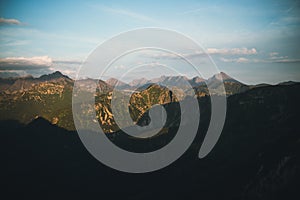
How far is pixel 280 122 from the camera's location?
197250 millimetres

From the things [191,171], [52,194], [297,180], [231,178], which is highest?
Answer: [297,180]

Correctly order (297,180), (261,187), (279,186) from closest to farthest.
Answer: (297,180)
(279,186)
(261,187)

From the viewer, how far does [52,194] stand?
637 ft

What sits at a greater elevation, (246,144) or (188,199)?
(246,144)

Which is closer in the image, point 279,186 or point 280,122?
point 279,186

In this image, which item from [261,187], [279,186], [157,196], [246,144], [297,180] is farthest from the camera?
[246,144]

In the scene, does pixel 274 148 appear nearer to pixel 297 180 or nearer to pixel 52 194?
pixel 297 180

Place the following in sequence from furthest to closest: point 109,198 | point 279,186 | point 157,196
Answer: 1. point 109,198
2. point 157,196
3. point 279,186

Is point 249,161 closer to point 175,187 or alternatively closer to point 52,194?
point 175,187

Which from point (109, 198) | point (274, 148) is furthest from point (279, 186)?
point (109, 198)

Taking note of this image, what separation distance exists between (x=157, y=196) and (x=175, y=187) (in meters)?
14.7

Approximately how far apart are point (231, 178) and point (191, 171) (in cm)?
4602

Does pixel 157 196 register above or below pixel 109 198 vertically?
above

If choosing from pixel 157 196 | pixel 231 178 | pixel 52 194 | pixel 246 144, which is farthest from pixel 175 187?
pixel 52 194
